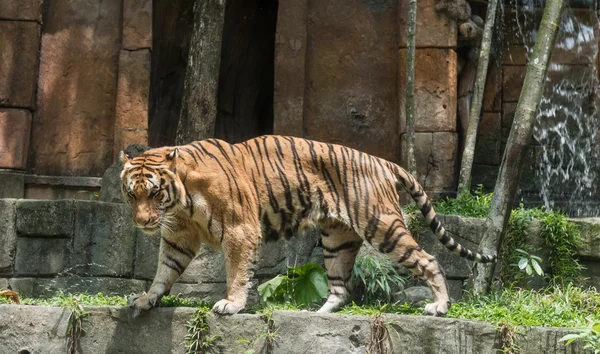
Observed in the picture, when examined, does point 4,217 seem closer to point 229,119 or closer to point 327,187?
point 327,187

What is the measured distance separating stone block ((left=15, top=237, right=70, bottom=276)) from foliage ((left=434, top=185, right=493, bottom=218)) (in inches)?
145

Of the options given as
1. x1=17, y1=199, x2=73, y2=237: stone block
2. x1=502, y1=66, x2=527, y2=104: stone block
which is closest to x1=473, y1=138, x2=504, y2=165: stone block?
x1=502, y1=66, x2=527, y2=104: stone block

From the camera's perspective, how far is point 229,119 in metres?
12.4

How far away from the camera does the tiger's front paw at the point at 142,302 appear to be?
20.6 ft

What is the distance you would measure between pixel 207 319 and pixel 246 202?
2.82 feet

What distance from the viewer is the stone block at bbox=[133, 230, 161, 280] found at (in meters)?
8.27

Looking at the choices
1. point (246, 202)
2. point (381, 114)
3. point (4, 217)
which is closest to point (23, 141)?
point (4, 217)

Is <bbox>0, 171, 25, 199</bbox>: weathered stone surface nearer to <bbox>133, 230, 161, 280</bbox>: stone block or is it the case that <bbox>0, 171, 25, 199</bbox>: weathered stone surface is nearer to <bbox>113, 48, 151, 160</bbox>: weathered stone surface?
<bbox>113, 48, 151, 160</bbox>: weathered stone surface

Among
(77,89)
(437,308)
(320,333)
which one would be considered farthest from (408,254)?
(77,89)

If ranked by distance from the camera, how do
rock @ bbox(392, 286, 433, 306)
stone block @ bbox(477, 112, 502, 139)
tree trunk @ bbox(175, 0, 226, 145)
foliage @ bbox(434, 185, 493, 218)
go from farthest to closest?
1. stone block @ bbox(477, 112, 502, 139)
2. tree trunk @ bbox(175, 0, 226, 145)
3. foliage @ bbox(434, 185, 493, 218)
4. rock @ bbox(392, 286, 433, 306)

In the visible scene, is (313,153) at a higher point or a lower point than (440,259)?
higher

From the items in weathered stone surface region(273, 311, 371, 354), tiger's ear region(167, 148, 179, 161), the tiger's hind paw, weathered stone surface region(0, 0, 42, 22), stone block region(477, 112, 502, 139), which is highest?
weathered stone surface region(0, 0, 42, 22)

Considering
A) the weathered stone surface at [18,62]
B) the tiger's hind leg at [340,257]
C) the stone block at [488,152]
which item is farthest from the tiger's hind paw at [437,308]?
the stone block at [488,152]

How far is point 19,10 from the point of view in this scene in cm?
1062
